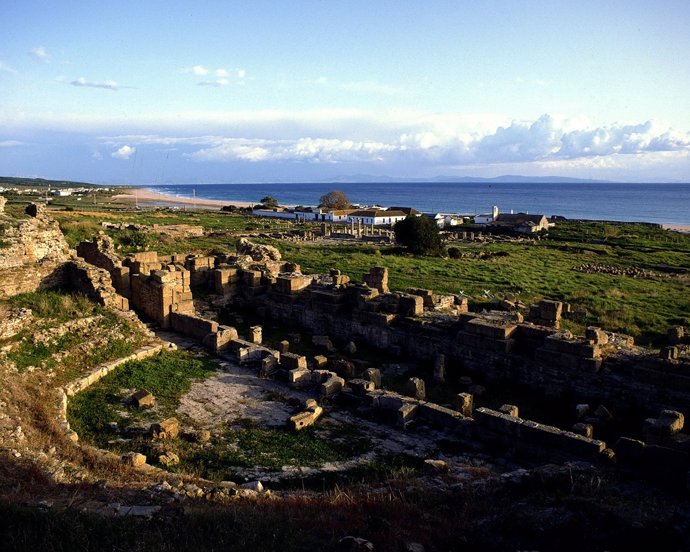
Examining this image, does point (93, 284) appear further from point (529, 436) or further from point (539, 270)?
point (539, 270)

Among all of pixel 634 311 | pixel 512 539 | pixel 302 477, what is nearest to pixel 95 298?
pixel 302 477

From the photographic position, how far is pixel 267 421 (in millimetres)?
11711

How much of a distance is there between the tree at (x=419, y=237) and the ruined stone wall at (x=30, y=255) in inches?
1172

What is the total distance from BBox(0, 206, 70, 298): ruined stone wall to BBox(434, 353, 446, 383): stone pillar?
12.1 meters

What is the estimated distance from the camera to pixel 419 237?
43719mm

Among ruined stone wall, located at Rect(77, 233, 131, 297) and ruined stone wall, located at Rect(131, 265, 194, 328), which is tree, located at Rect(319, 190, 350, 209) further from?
ruined stone wall, located at Rect(131, 265, 194, 328)

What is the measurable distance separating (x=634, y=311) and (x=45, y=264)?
22809mm

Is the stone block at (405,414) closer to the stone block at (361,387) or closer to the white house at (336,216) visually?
the stone block at (361,387)

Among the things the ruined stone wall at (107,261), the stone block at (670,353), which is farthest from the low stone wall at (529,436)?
the ruined stone wall at (107,261)

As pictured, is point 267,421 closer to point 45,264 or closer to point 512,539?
point 512,539

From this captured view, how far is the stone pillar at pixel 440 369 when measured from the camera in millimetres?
14500

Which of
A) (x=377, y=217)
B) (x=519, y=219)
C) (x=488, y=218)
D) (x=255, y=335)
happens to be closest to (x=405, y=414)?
(x=255, y=335)

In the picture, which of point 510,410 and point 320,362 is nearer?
point 510,410

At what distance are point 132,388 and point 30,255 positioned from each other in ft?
22.9
